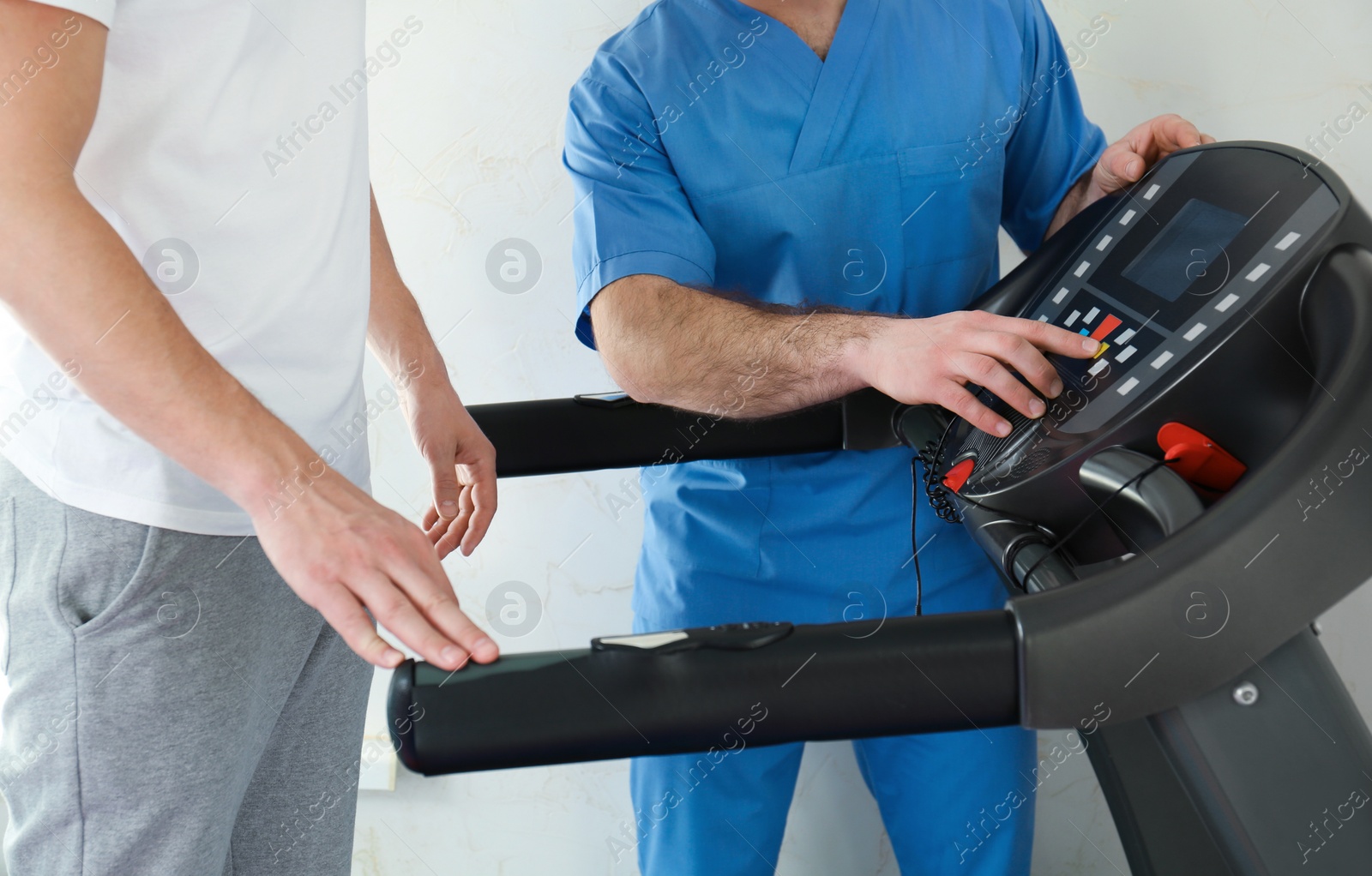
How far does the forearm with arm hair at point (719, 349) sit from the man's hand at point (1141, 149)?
1.03 ft

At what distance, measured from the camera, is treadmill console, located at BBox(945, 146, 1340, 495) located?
652 millimetres

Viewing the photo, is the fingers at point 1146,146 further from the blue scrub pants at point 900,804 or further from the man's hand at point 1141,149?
the blue scrub pants at point 900,804

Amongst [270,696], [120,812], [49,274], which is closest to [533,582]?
[270,696]

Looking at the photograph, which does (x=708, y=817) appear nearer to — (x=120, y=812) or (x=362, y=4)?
(x=120, y=812)

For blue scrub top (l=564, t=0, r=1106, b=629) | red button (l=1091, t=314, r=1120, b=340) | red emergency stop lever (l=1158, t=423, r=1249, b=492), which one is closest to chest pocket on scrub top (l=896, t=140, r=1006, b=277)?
→ blue scrub top (l=564, t=0, r=1106, b=629)

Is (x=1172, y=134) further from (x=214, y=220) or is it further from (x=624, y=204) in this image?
(x=214, y=220)

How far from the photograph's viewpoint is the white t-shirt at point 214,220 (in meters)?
0.65

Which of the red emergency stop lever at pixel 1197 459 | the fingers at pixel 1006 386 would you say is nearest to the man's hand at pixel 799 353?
the fingers at pixel 1006 386

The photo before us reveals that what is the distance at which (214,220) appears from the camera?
70cm

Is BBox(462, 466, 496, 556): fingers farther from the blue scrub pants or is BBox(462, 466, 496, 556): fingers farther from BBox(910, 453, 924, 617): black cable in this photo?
BBox(910, 453, 924, 617): black cable

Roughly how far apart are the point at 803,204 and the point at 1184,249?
428 millimetres

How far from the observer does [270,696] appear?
801 millimetres

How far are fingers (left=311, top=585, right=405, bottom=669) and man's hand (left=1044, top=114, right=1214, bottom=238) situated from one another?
80 centimetres

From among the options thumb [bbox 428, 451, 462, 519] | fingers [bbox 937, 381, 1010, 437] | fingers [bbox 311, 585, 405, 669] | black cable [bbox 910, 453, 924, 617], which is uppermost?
fingers [bbox 937, 381, 1010, 437]
